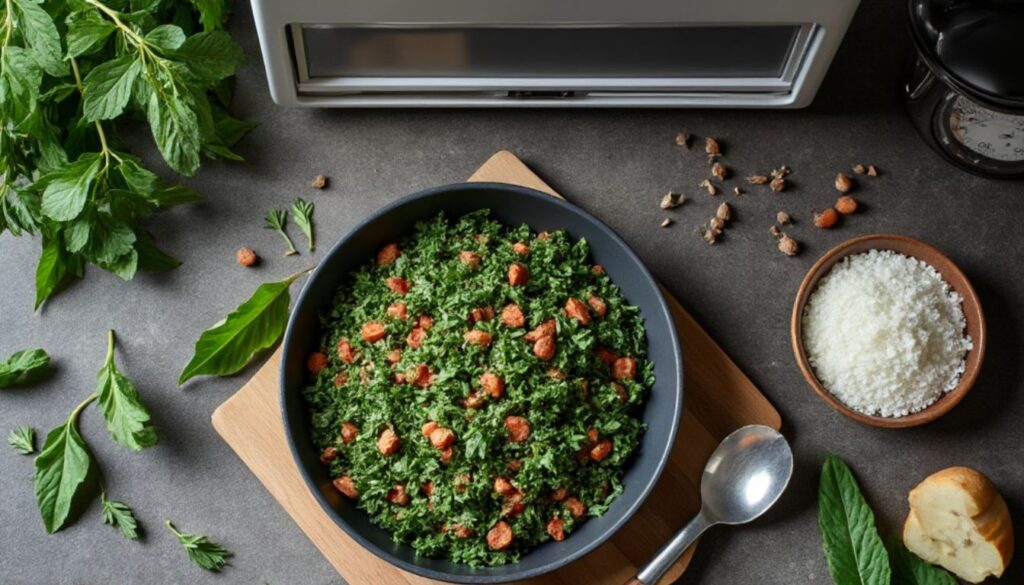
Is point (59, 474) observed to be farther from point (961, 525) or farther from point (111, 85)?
point (961, 525)

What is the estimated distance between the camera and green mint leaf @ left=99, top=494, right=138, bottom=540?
1.74m

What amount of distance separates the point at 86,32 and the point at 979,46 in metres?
1.23

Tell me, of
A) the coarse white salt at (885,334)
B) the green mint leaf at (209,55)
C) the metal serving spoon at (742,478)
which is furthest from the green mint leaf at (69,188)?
the coarse white salt at (885,334)

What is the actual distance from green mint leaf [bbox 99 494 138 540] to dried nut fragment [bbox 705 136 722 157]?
110 cm

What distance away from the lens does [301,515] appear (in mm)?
1692

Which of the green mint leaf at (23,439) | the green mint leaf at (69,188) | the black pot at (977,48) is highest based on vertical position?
the black pot at (977,48)

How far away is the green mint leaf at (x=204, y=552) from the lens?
1725 millimetres

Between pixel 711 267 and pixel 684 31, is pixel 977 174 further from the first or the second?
pixel 684 31

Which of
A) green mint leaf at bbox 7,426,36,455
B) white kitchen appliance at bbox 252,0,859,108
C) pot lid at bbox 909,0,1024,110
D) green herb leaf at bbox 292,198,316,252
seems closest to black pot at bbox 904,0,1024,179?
pot lid at bbox 909,0,1024,110

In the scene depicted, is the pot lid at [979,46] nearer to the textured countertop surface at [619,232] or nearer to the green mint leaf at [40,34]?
the textured countertop surface at [619,232]

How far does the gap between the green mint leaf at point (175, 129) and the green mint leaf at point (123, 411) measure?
0.38 m

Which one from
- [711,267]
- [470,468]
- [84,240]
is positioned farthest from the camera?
[711,267]

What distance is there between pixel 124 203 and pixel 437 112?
1.70ft

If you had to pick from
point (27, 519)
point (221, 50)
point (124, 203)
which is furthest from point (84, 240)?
point (27, 519)
